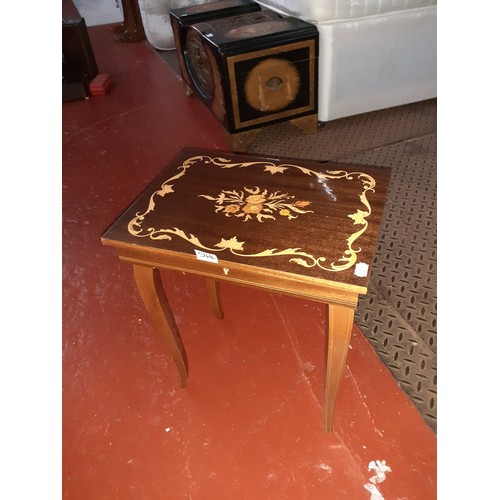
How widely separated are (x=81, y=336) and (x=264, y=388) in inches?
27.5

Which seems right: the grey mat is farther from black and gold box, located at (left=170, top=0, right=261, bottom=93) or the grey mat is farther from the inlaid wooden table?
black and gold box, located at (left=170, top=0, right=261, bottom=93)

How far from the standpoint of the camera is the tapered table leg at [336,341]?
0.90 m

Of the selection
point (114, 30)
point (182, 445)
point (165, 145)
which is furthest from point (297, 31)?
point (114, 30)

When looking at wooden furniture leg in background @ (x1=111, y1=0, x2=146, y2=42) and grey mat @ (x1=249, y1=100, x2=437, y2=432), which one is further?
wooden furniture leg in background @ (x1=111, y1=0, x2=146, y2=42)

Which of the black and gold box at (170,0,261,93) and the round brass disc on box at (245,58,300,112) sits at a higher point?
the black and gold box at (170,0,261,93)

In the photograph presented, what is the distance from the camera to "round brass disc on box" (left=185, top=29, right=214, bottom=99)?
2.38 m

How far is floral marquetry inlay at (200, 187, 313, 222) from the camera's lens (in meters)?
1.03

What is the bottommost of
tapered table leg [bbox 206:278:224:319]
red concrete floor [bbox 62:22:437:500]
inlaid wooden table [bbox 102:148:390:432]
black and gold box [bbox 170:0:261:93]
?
red concrete floor [bbox 62:22:437:500]

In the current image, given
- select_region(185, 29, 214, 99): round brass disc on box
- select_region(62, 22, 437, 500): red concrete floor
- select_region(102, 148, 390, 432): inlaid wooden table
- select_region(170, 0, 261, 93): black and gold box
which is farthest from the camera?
select_region(170, 0, 261, 93): black and gold box

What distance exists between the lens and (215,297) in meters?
1.49

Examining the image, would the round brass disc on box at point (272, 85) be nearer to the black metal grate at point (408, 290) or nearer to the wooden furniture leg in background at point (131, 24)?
the black metal grate at point (408, 290)

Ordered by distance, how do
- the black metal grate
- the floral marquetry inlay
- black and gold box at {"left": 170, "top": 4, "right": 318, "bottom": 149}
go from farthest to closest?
black and gold box at {"left": 170, "top": 4, "right": 318, "bottom": 149}, the black metal grate, the floral marquetry inlay

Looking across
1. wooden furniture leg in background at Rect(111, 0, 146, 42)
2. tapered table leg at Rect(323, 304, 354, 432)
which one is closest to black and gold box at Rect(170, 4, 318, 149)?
tapered table leg at Rect(323, 304, 354, 432)

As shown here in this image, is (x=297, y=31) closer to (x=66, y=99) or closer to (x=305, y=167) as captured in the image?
(x=305, y=167)
